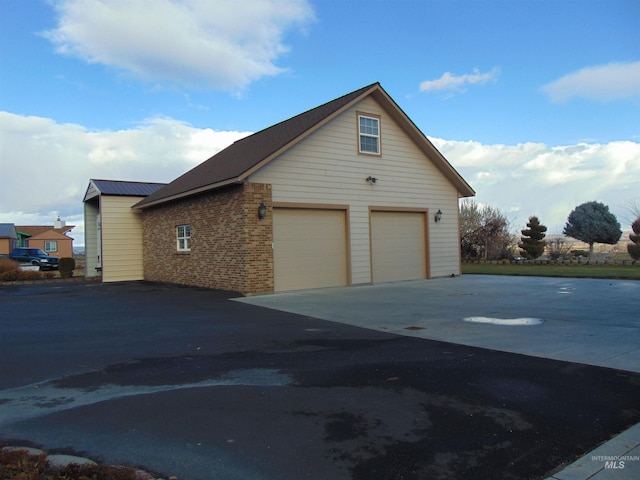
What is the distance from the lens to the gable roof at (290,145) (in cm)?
1452

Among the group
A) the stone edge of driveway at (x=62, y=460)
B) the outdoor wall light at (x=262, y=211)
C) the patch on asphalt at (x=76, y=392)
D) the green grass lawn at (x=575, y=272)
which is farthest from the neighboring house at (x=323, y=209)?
the stone edge of driveway at (x=62, y=460)

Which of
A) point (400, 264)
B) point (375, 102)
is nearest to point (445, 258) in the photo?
point (400, 264)

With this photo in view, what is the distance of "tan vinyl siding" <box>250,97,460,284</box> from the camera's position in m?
15.2

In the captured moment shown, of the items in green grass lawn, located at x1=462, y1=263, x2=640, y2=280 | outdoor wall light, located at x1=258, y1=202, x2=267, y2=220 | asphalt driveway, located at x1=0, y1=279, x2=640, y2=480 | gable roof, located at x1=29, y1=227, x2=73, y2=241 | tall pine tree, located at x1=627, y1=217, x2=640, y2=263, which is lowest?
asphalt driveway, located at x1=0, y1=279, x2=640, y2=480

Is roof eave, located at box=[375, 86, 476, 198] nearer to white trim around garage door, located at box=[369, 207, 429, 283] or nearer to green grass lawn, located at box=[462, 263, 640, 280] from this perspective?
white trim around garage door, located at box=[369, 207, 429, 283]

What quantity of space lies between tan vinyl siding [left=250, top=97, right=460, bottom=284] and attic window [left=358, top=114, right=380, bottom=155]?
0.60 feet

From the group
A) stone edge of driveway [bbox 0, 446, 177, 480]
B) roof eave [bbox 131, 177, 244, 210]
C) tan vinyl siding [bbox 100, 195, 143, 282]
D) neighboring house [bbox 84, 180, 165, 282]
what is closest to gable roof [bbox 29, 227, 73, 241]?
neighboring house [bbox 84, 180, 165, 282]

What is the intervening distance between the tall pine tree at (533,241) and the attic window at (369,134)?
19.7 m

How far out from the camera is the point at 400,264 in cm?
1802

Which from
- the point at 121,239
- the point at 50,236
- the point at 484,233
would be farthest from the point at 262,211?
the point at 50,236

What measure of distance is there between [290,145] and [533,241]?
77.5ft

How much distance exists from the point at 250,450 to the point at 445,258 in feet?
54.9

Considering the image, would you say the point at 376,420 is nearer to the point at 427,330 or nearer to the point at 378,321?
the point at 427,330

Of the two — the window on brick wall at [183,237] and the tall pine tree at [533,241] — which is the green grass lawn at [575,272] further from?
the window on brick wall at [183,237]
